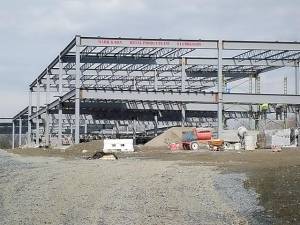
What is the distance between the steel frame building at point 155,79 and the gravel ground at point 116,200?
114 feet

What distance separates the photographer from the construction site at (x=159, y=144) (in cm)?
1173

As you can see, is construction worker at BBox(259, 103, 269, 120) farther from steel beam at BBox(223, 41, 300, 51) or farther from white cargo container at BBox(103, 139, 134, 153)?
white cargo container at BBox(103, 139, 134, 153)

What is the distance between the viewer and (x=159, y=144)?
57.3m

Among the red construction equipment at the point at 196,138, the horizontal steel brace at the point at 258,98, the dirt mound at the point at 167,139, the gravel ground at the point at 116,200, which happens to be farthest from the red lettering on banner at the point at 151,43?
the gravel ground at the point at 116,200

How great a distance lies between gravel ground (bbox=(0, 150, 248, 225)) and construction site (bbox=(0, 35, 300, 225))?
0.03 m

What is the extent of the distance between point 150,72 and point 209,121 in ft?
47.9

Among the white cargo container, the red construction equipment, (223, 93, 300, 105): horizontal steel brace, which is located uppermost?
(223, 93, 300, 105): horizontal steel brace

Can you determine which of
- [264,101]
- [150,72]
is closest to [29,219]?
[264,101]

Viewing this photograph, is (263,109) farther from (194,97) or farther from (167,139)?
(167,139)

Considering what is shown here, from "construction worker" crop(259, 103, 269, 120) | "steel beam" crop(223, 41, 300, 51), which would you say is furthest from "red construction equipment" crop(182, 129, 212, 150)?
"construction worker" crop(259, 103, 269, 120)

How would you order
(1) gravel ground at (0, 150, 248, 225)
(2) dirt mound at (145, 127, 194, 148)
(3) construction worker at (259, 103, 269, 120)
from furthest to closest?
(3) construction worker at (259, 103, 269, 120) → (2) dirt mound at (145, 127, 194, 148) → (1) gravel ground at (0, 150, 248, 225)

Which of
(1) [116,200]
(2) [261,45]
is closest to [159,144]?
(2) [261,45]

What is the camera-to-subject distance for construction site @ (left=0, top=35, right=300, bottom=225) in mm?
11727

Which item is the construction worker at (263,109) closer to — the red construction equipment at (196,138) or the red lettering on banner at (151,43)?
the red construction equipment at (196,138)
